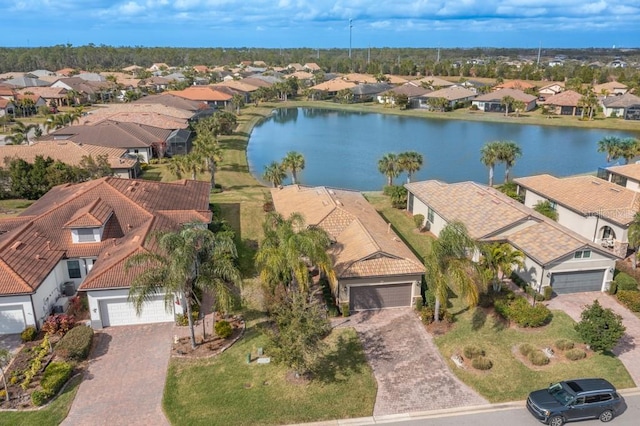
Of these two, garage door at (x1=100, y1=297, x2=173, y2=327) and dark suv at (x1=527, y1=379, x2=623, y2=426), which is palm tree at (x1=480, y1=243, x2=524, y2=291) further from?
garage door at (x1=100, y1=297, x2=173, y2=327)

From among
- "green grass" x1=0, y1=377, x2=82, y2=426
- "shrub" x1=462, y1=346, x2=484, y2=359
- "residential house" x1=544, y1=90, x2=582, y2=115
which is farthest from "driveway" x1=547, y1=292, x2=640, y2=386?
"residential house" x1=544, y1=90, x2=582, y2=115

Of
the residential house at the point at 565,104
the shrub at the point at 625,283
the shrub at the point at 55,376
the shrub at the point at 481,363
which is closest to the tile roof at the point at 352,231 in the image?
the shrub at the point at 481,363

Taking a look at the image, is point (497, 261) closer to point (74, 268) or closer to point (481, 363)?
point (481, 363)

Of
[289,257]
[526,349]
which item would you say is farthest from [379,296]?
[526,349]

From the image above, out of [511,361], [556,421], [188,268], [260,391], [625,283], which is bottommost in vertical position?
[260,391]

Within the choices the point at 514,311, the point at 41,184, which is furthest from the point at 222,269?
the point at 41,184
